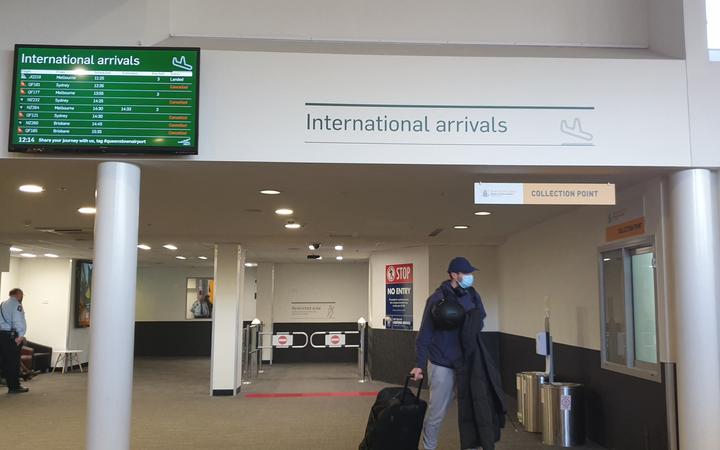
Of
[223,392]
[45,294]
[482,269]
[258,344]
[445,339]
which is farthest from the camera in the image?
[45,294]

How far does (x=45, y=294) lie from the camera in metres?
15.6

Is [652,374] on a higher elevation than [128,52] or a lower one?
lower

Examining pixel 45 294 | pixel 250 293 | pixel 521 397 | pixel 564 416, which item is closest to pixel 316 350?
pixel 250 293

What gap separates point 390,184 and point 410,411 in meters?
1.90

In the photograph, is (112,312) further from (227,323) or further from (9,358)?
(9,358)

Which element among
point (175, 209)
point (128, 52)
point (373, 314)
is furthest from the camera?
point (373, 314)

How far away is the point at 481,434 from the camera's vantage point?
514 centimetres

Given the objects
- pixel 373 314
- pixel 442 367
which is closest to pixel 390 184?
pixel 442 367

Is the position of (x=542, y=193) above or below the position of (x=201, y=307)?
above

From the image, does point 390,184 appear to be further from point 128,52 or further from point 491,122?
point 128,52

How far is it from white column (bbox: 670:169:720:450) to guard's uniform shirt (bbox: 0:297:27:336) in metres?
10.4

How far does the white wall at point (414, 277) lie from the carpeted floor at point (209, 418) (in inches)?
55.4

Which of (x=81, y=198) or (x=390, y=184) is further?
(x=81, y=198)

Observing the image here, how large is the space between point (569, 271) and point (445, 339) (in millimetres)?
2851
